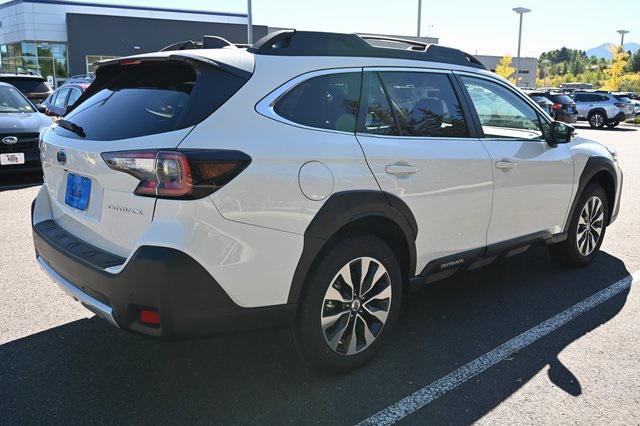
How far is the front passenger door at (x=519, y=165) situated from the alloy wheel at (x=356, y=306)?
1.12m

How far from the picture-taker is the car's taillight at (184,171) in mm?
2574

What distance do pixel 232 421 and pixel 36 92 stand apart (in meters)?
12.9

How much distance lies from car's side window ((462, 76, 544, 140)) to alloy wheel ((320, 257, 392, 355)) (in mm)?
1406

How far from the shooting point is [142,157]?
8.71 feet

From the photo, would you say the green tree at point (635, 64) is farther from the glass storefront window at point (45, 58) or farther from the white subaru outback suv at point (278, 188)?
the white subaru outback suv at point (278, 188)

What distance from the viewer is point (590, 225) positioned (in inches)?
205

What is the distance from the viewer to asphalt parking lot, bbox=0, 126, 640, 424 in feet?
9.67

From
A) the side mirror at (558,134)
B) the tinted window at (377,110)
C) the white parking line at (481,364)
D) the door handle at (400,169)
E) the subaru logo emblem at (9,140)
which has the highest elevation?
the tinted window at (377,110)

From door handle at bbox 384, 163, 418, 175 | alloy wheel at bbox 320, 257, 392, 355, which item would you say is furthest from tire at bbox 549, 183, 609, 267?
alloy wheel at bbox 320, 257, 392, 355

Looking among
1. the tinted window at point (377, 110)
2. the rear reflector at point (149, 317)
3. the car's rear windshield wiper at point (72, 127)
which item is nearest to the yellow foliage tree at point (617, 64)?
the tinted window at point (377, 110)

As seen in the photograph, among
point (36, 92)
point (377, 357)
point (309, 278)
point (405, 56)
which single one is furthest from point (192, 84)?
point (36, 92)

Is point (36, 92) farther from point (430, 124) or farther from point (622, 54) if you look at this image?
point (622, 54)

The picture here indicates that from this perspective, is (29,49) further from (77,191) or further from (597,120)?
(77,191)

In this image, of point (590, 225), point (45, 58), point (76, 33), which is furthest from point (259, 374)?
point (45, 58)
